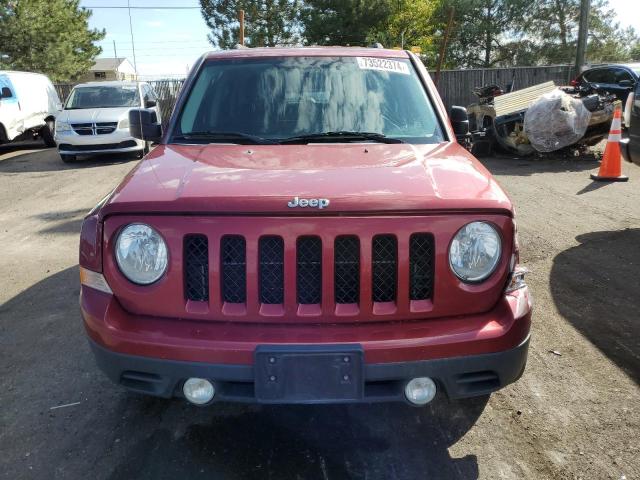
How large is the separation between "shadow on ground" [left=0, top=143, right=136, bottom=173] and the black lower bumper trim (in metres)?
11.0

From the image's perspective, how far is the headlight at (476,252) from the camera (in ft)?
7.58

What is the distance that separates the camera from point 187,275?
2309mm

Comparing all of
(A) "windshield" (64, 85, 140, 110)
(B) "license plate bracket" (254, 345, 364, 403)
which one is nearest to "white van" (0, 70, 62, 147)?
(A) "windshield" (64, 85, 140, 110)

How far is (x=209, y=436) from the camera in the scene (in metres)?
2.76

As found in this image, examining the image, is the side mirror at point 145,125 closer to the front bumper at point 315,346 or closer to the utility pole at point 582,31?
the front bumper at point 315,346

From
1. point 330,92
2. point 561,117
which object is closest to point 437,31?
point 561,117

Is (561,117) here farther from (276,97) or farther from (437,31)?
(437,31)

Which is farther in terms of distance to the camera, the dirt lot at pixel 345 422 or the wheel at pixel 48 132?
the wheel at pixel 48 132

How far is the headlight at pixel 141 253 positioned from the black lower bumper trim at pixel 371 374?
336 mm

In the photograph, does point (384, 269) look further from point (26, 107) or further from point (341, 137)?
point (26, 107)

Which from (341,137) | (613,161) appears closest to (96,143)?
(613,161)

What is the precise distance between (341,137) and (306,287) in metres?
1.21

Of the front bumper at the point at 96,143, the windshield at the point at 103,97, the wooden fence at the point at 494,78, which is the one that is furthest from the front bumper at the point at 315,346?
the wooden fence at the point at 494,78

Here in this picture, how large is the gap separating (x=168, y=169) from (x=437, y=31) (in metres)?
35.8
